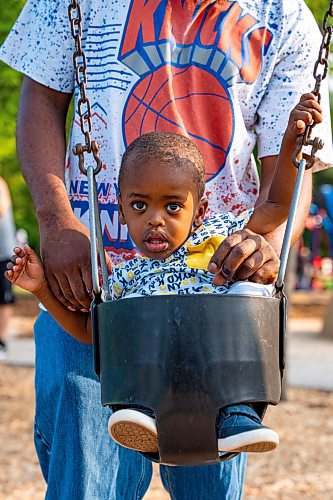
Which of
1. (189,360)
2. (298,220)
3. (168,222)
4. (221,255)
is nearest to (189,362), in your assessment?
(189,360)

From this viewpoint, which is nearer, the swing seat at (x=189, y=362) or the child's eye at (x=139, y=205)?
the swing seat at (x=189, y=362)

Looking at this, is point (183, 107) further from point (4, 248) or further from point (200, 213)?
point (4, 248)

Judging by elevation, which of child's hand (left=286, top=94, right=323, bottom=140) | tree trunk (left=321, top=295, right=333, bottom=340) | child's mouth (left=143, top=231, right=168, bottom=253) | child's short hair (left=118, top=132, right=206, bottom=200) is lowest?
tree trunk (left=321, top=295, right=333, bottom=340)

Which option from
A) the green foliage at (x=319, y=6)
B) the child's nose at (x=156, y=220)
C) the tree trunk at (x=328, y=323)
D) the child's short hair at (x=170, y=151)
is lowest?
the tree trunk at (x=328, y=323)

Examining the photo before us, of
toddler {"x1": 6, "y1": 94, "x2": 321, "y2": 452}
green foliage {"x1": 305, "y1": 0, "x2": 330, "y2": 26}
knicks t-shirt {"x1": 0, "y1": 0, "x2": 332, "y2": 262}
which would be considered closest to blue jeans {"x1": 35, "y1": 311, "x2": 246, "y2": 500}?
toddler {"x1": 6, "y1": 94, "x2": 321, "y2": 452}

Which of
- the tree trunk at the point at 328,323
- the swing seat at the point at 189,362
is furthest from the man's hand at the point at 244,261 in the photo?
the tree trunk at the point at 328,323

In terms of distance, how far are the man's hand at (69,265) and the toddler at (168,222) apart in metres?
0.02

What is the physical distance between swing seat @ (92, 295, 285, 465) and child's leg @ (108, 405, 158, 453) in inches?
0.7

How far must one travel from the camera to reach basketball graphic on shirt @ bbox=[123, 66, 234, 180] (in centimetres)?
224

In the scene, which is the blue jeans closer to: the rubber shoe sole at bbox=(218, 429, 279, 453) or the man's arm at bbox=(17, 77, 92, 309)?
the man's arm at bbox=(17, 77, 92, 309)

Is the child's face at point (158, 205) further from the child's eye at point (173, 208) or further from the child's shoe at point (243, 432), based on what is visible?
the child's shoe at point (243, 432)

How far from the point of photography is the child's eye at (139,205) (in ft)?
6.57

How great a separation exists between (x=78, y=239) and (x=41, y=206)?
17cm

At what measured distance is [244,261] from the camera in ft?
6.23
